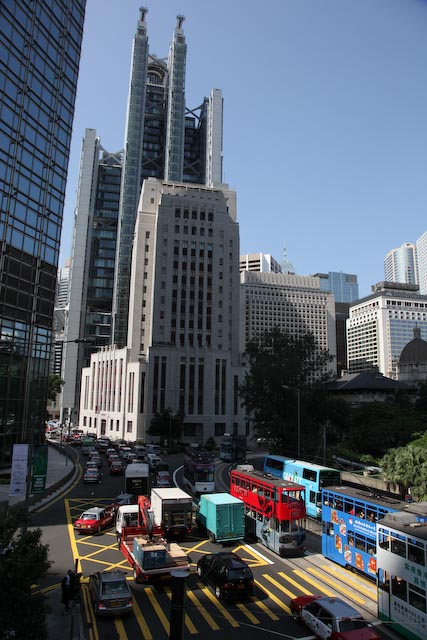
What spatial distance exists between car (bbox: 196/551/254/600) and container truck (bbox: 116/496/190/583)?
127 cm

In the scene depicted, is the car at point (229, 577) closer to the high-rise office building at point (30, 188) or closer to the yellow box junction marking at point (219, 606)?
the yellow box junction marking at point (219, 606)

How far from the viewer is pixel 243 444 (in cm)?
6562

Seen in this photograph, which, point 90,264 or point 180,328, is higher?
point 90,264

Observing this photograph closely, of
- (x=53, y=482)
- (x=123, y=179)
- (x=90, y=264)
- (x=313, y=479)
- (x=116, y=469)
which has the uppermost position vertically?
(x=123, y=179)

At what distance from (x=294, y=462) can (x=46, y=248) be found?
35.6m

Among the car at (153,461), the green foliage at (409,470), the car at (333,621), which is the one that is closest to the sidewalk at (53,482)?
the car at (153,461)

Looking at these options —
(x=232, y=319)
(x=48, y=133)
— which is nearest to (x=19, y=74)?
(x=48, y=133)

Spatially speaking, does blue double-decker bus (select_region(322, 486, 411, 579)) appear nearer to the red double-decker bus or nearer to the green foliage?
the red double-decker bus

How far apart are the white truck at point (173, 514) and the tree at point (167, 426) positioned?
58.2 m

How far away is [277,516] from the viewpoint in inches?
944

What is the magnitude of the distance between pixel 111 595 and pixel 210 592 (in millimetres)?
4438

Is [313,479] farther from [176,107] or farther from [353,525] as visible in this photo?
[176,107]

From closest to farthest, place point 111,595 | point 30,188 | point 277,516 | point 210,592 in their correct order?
point 111,595 < point 210,592 < point 277,516 < point 30,188

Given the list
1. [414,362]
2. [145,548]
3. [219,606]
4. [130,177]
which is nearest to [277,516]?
[219,606]
